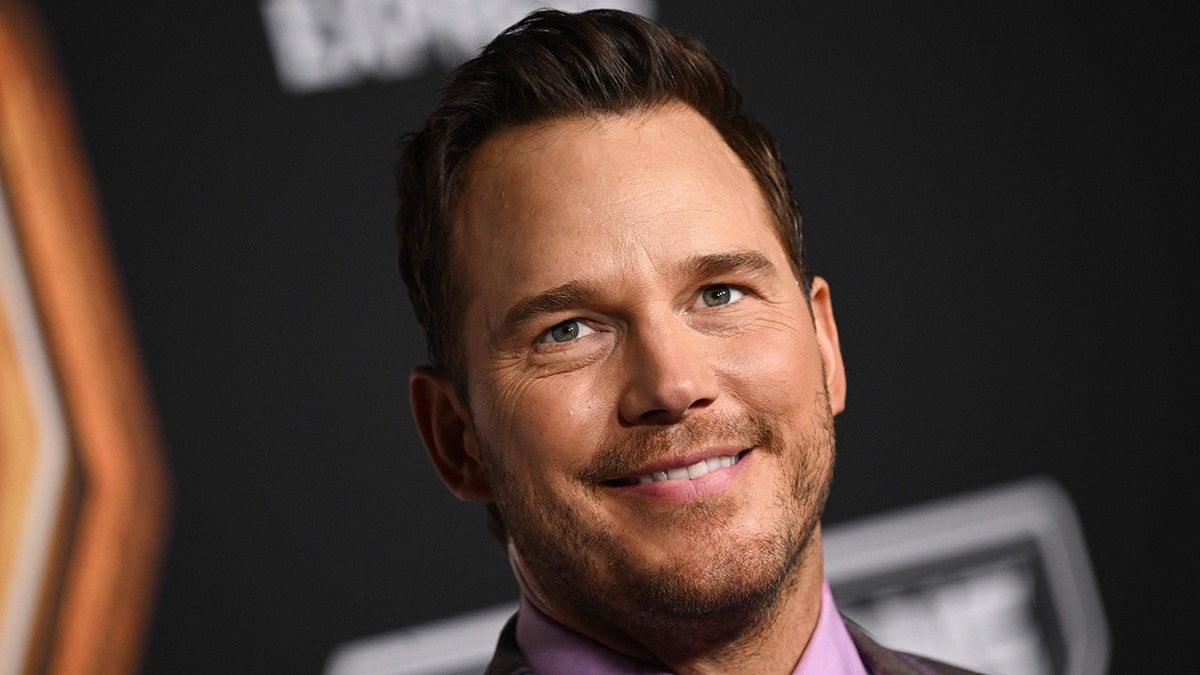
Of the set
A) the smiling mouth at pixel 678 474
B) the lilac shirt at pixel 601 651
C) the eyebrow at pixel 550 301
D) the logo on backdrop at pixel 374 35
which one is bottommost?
the lilac shirt at pixel 601 651

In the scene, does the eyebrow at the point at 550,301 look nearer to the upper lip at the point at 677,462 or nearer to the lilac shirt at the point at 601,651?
the upper lip at the point at 677,462

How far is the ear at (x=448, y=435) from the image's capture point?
1372 millimetres

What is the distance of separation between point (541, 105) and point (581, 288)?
0.70 ft

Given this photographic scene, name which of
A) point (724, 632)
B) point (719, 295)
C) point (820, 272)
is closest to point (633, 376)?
point (719, 295)

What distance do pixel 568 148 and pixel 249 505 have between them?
4.30 feet

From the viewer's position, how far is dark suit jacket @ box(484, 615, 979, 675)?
1285mm

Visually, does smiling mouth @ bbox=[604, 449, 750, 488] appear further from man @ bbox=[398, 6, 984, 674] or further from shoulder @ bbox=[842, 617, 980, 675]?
shoulder @ bbox=[842, 617, 980, 675]

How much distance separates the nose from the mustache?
10 millimetres

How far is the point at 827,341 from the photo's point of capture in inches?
57.5

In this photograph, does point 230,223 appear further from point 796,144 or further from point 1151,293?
point 1151,293

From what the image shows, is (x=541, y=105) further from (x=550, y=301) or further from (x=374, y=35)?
(x=374, y=35)

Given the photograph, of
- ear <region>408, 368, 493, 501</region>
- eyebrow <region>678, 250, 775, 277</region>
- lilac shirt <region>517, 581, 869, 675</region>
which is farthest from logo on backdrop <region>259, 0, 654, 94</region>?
lilac shirt <region>517, 581, 869, 675</region>

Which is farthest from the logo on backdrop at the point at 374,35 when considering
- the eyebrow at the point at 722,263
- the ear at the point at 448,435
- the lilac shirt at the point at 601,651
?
the lilac shirt at the point at 601,651

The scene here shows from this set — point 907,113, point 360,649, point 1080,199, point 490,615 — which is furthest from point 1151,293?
point 360,649
